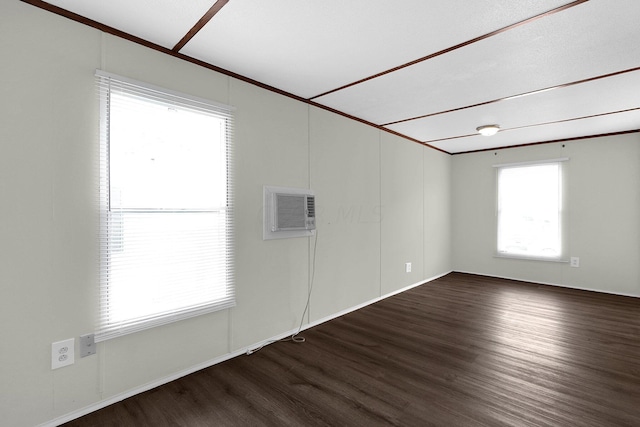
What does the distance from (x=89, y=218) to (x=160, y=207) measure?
419 mm

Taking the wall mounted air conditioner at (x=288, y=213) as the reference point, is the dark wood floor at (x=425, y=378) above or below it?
below

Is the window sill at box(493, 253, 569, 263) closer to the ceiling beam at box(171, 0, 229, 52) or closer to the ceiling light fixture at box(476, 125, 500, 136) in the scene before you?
the ceiling light fixture at box(476, 125, 500, 136)

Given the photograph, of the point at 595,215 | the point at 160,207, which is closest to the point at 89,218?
the point at 160,207

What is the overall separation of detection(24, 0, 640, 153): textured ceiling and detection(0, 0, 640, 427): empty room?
2cm

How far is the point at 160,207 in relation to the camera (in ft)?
7.22

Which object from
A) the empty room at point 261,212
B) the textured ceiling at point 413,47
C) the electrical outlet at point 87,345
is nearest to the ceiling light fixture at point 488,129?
the empty room at point 261,212

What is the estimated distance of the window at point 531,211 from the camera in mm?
5113

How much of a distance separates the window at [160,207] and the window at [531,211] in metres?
5.18

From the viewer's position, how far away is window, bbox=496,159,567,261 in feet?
16.8

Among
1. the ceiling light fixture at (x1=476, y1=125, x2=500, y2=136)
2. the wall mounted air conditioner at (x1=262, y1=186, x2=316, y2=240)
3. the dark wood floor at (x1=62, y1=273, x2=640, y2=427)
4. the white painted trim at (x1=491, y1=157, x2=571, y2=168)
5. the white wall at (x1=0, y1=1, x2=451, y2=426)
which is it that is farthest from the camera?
the white painted trim at (x1=491, y1=157, x2=571, y2=168)

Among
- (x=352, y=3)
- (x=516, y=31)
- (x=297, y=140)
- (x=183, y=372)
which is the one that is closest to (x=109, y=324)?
(x=183, y=372)

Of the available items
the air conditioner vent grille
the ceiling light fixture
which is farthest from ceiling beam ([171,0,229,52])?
the ceiling light fixture

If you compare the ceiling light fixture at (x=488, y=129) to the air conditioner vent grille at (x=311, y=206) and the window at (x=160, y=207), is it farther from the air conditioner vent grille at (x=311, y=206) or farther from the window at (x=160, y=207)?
the window at (x=160, y=207)

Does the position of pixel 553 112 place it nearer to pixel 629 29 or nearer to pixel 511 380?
pixel 629 29
